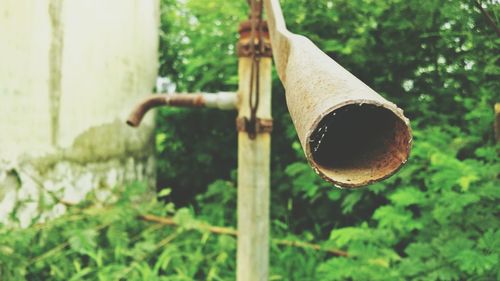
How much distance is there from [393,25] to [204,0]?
135 centimetres

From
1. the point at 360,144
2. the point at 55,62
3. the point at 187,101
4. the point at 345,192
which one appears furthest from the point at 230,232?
the point at 360,144

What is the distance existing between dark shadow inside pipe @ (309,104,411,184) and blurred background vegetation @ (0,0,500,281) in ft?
3.75

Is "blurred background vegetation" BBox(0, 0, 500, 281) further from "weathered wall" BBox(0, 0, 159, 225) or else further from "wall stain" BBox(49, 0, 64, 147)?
"wall stain" BBox(49, 0, 64, 147)

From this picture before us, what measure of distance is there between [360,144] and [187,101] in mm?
1591

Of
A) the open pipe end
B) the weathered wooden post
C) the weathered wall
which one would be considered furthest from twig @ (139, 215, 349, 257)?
the open pipe end

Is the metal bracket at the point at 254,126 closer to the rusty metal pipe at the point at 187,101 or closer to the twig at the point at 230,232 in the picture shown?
the rusty metal pipe at the point at 187,101

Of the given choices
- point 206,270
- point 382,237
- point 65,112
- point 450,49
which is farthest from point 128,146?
point 450,49

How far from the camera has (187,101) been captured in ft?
7.37

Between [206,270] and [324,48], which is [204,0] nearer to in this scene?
[324,48]

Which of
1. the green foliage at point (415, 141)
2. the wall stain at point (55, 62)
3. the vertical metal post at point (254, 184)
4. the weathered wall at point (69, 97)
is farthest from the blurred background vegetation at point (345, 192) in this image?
the wall stain at point (55, 62)

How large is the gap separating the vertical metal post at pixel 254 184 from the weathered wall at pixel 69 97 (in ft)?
3.85

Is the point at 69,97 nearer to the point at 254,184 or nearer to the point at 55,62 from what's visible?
the point at 55,62

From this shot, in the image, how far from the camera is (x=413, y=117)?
2.80 m

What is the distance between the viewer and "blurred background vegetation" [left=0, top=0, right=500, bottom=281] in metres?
1.97
